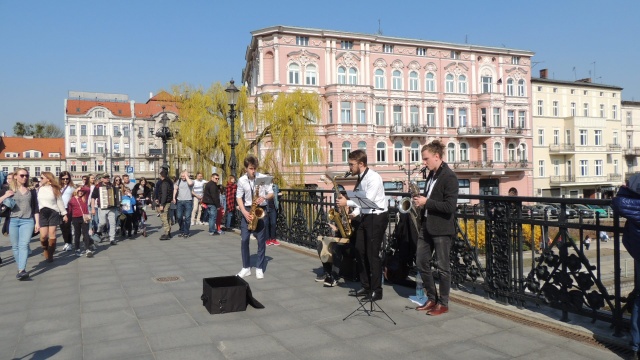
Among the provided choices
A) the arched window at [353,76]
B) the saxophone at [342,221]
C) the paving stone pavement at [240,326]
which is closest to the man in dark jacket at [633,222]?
the paving stone pavement at [240,326]

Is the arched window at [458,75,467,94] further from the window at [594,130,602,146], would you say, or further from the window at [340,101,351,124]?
the window at [594,130,602,146]

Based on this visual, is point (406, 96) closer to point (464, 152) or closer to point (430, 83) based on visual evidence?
point (430, 83)

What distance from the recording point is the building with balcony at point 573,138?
58.4 metres

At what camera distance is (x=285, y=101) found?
29656 mm

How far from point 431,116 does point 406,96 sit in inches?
152

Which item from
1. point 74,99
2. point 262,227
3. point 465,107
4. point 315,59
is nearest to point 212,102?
point 315,59

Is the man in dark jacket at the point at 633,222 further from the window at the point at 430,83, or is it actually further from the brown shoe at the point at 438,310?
the window at the point at 430,83

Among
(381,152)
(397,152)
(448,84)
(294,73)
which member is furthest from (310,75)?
(448,84)

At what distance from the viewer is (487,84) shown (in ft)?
172

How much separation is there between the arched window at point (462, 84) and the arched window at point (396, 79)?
7.52 m

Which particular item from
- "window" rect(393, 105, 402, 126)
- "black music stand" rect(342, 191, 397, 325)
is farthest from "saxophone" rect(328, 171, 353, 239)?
"window" rect(393, 105, 402, 126)

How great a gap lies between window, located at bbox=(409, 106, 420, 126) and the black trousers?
142 feet

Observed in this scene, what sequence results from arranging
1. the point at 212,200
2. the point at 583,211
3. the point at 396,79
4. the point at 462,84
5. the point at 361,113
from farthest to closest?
1. the point at 462,84
2. the point at 396,79
3. the point at 361,113
4. the point at 212,200
5. the point at 583,211

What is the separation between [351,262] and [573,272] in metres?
3.48
